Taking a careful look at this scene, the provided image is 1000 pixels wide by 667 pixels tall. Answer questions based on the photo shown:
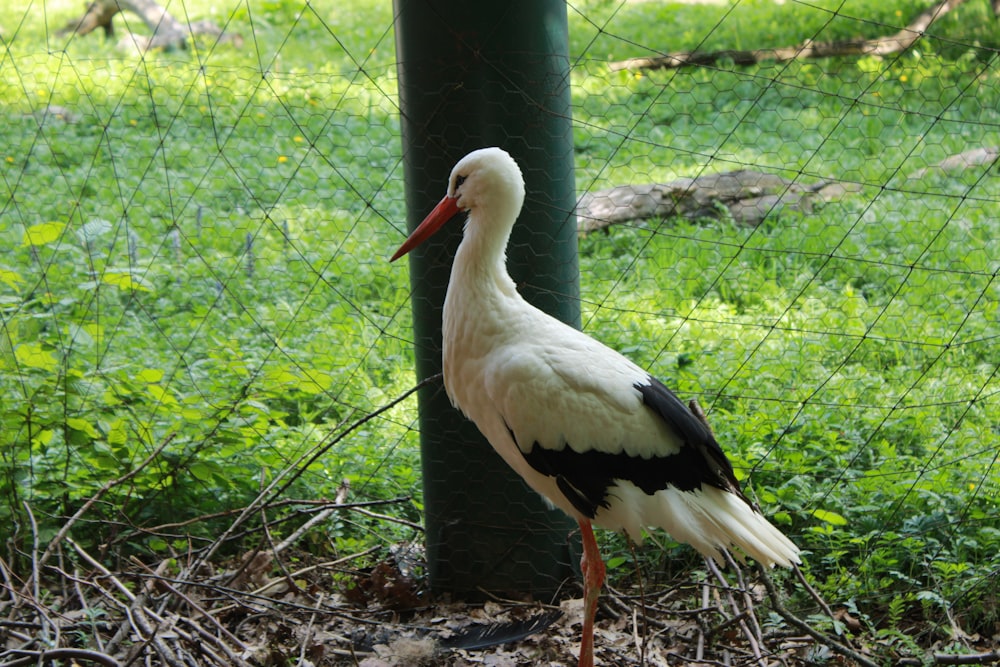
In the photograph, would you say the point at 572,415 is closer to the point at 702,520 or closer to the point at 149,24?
the point at 702,520

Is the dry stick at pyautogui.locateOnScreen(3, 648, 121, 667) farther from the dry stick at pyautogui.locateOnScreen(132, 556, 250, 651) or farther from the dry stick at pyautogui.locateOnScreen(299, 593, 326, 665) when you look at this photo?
the dry stick at pyautogui.locateOnScreen(299, 593, 326, 665)

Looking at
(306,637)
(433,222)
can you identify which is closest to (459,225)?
(433,222)

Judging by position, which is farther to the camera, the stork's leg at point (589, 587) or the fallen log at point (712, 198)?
the fallen log at point (712, 198)

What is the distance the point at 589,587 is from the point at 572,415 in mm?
504

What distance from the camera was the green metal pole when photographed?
2.78 meters

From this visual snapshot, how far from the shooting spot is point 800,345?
4105 mm

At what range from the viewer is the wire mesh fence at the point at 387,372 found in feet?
9.78

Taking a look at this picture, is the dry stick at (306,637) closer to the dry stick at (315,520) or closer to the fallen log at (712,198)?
the dry stick at (315,520)

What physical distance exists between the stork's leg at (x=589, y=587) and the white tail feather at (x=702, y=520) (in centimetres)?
10

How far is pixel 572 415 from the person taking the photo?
2.55 meters

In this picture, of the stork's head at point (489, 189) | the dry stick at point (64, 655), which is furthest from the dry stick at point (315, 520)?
the stork's head at point (489, 189)

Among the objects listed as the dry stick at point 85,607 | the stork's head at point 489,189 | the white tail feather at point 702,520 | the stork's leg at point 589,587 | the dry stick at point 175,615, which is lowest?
the dry stick at point 85,607

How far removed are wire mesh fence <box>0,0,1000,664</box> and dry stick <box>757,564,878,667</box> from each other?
0.07m

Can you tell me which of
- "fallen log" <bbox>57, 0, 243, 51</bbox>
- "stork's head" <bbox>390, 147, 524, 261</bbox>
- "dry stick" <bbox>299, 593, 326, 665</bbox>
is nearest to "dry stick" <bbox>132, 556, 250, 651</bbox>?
"dry stick" <bbox>299, 593, 326, 665</bbox>
